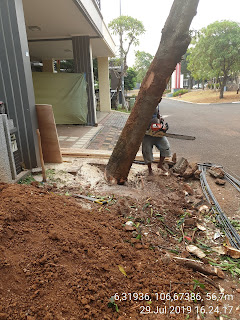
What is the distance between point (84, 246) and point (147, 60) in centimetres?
5272

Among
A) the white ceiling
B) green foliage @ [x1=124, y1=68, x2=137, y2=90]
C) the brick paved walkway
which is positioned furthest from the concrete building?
green foliage @ [x1=124, y1=68, x2=137, y2=90]

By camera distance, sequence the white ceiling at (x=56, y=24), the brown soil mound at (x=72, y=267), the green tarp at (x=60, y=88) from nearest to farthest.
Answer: the brown soil mound at (x=72, y=267), the white ceiling at (x=56, y=24), the green tarp at (x=60, y=88)

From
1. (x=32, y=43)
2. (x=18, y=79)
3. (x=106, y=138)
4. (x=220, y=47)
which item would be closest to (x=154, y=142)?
(x=18, y=79)

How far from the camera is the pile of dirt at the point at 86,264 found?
5.36ft

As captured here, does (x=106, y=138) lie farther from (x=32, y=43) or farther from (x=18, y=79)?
(x=32, y=43)

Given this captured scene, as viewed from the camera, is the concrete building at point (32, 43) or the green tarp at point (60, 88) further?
the green tarp at point (60, 88)

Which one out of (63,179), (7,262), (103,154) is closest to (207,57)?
(103,154)

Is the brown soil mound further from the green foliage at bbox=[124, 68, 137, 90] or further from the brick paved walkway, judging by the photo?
the green foliage at bbox=[124, 68, 137, 90]

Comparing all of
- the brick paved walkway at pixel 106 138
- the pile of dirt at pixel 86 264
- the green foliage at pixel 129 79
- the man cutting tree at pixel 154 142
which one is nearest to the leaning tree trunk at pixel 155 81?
the man cutting tree at pixel 154 142

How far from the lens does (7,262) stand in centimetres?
173

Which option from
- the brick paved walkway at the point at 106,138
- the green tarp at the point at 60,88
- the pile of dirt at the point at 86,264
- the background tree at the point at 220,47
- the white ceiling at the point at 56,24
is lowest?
the brick paved walkway at the point at 106,138

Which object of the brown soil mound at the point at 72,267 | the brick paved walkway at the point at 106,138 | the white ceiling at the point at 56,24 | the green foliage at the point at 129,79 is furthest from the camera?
the green foliage at the point at 129,79

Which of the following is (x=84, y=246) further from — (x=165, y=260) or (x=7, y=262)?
(x=165, y=260)

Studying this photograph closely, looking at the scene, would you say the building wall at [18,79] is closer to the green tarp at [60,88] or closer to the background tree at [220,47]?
the green tarp at [60,88]
